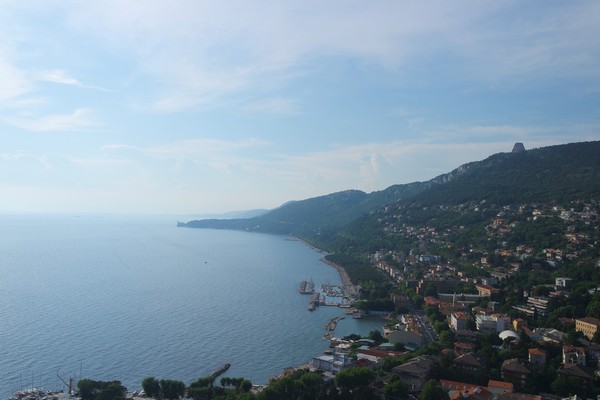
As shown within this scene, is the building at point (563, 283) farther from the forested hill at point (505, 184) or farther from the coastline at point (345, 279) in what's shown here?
the forested hill at point (505, 184)

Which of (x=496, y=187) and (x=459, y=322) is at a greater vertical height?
(x=496, y=187)

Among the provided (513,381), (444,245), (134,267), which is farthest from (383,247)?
(513,381)

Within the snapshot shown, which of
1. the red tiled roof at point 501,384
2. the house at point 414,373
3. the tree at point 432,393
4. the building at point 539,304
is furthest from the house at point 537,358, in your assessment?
the building at point 539,304

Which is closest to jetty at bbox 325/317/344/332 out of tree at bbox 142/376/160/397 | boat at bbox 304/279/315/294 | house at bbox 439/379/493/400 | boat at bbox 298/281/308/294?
boat at bbox 304/279/315/294

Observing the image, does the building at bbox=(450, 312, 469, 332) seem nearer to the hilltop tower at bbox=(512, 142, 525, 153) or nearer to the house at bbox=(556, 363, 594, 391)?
the house at bbox=(556, 363, 594, 391)

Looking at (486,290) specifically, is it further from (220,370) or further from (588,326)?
(220,370)

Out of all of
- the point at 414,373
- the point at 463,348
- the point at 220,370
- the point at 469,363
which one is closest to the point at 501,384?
the point at 469,363

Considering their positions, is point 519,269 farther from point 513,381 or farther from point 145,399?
point 145,399
